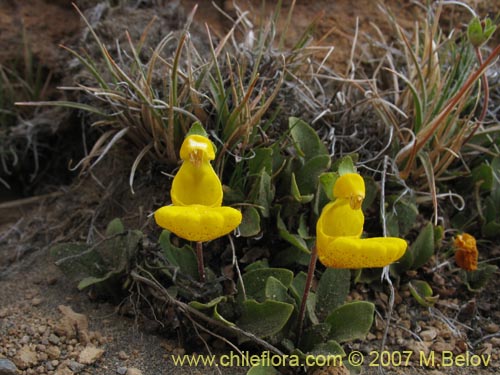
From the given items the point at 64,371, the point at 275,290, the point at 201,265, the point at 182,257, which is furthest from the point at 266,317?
the point at 64,371

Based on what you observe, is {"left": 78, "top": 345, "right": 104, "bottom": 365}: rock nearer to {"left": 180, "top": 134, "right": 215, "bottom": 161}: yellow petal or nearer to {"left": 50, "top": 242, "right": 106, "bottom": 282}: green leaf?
{"left": 50, "top": 242, "right": 106, "bottom": 282}: green leaf

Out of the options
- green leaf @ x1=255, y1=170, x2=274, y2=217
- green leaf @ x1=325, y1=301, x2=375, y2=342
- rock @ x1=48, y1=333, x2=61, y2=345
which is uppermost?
green leaf @ x1=255, y1=170, x2=274, y2=217

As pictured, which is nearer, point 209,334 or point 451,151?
point 209,334

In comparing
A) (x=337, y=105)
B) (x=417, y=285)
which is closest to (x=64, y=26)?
(x=337, y=105)

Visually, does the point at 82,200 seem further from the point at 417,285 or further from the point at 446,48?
the point at 446,48

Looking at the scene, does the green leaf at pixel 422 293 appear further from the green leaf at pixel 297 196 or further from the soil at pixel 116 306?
the green leaf at pixel 297 196

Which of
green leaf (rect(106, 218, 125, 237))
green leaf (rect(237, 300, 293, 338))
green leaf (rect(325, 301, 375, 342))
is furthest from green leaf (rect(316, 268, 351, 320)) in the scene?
green leaf (rect(106, 218, 125, 237))
